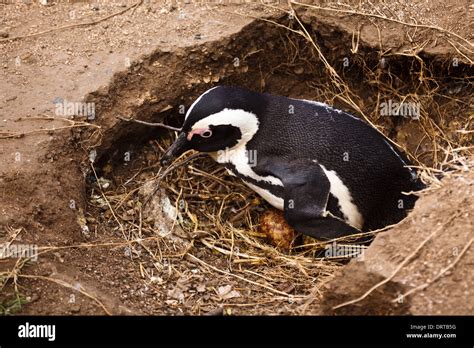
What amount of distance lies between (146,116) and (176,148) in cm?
40

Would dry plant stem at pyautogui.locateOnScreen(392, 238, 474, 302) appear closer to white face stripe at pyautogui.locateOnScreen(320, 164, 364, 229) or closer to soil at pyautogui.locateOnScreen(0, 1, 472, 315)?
soil at pyautogui.locateOnScreen(0, 1, 472, 315)

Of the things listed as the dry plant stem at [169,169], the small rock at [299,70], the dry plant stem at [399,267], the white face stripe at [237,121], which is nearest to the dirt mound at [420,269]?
the dry plant stem at [399,267]

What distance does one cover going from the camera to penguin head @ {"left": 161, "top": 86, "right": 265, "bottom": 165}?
3934mm

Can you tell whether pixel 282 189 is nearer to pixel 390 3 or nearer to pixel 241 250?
pixel 241 250

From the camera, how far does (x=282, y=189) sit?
4.05 meters

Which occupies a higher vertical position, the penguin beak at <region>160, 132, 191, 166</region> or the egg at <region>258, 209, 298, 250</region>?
the penguin beak at <region>160, 132, 191, 166</region>

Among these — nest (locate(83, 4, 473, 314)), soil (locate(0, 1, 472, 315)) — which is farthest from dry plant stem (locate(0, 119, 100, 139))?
nest (locate(83, 4, 473, 314))

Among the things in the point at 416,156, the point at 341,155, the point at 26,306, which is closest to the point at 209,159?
the point at 341,155

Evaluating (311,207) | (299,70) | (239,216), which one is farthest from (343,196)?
(299,70)

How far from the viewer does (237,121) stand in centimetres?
404

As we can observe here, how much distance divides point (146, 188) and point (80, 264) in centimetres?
88

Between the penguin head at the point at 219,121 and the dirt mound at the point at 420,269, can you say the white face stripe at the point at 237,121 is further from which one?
the dirt mound at the point at 420,269

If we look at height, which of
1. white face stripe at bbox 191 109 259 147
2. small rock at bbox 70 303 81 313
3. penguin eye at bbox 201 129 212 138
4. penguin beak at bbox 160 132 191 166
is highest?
white face stripe at bbox 191 109 259 147

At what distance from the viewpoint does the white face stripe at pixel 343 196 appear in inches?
158
